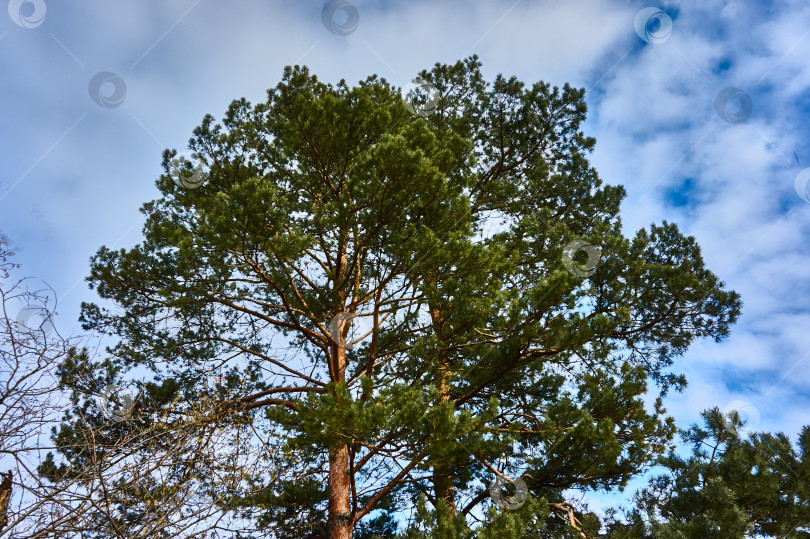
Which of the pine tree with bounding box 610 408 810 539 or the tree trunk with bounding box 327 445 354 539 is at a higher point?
the tree trunk with bounding box 327 445 354 539

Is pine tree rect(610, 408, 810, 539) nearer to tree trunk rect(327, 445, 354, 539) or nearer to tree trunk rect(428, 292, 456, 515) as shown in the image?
tree trunk rect(428, 292, 456, 515)

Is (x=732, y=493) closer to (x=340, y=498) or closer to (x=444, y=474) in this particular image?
(x=444, y=474)

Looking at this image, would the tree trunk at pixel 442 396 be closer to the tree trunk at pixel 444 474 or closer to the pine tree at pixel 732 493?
the tree trunk at pixel 444 474

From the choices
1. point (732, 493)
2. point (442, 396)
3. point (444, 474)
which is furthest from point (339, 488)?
point (732, 493)

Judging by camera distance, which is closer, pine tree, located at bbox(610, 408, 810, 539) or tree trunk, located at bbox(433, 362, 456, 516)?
pine tree, located at bbox(610, 408, 810, 539)

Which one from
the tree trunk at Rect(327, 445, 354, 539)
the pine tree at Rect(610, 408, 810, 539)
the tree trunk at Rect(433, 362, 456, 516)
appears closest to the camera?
the pine tree at Rect(610, 408, 810, 539)

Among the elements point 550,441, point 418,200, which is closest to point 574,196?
point 418,200

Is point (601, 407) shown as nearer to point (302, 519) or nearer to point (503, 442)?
point (503, 442)

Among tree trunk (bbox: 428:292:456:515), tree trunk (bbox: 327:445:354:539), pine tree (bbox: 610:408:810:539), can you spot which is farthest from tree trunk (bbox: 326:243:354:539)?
pine tree (bbox: 610:408:810:539)

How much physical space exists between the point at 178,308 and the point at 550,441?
20.3ft

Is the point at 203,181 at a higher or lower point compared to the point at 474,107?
lower

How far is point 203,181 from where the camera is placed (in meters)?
8.93

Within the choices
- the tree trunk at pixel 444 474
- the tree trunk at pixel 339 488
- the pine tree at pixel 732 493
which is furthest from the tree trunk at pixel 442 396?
the pine tree at pixel 732 493

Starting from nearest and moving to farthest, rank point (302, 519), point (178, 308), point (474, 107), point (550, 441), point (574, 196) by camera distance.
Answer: point (550, 441) → point (302, 519) → point (178, 308) → point (574, 196) → point (474, 107)
